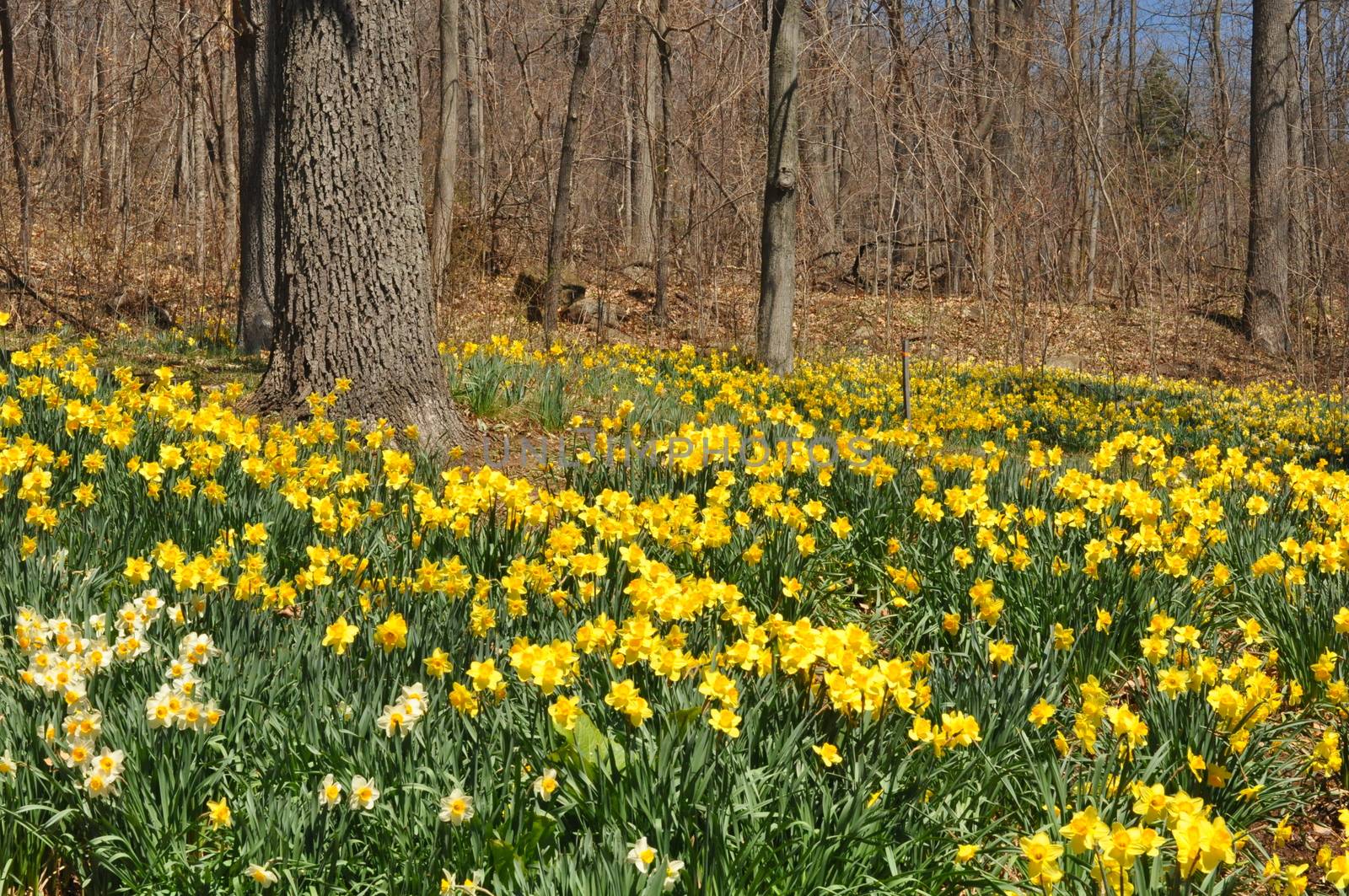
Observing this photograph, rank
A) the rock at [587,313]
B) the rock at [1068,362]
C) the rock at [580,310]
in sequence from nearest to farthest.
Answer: the rock at [587,313] < the rock at [580,310] < the rock at [1068,362]

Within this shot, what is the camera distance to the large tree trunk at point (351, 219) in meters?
5.00

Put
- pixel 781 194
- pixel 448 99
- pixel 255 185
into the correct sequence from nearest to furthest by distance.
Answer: pixel 255 185
pixel 781 194
pixel 448 99

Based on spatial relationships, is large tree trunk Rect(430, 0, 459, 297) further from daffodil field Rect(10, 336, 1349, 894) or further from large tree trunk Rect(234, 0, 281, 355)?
daffodil field Rect(10, 336, 1349, 894)

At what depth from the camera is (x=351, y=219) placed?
504 centimetres

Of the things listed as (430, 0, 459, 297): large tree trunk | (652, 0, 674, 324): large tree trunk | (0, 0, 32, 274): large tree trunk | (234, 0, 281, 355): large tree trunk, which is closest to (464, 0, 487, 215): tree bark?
(430, 0, 459, 297): large tree trunk

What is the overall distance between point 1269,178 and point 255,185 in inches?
564

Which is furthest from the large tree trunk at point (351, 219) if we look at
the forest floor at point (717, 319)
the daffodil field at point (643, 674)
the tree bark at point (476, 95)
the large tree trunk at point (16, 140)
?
the tree bark at point (476, 95)

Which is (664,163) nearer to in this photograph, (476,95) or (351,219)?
(476,95)

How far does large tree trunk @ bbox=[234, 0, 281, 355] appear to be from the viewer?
782 cm

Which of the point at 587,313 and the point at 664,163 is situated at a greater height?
the point at 664,163

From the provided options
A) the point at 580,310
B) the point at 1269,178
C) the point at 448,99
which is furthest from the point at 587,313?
the point at 1269,178

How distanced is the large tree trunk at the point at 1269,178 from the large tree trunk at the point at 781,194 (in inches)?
381

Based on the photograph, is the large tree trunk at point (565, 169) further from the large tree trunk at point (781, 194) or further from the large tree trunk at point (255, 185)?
the large tree trunk at point (255, 185)

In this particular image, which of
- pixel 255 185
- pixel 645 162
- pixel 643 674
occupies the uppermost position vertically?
pixel 645 162
